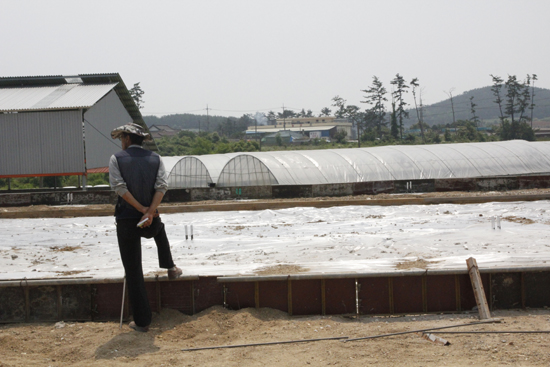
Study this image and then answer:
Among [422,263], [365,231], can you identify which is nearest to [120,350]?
[422,263]

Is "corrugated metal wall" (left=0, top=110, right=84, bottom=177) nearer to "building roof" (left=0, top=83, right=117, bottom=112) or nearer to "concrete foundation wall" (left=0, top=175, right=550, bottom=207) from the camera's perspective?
"building roof" (left=0, top=83, right=117, bottom=112)

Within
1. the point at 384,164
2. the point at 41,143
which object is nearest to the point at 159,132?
the point at 41,143

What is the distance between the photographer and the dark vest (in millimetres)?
5539

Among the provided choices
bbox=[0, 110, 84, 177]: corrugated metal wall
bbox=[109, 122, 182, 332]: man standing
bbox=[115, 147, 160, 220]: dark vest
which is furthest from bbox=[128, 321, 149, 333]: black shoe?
bbox=[0, 110, 84, 177]: corrugated metal wall

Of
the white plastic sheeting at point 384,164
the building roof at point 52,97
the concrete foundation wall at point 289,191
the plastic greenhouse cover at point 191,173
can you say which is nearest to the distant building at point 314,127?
the white plastic sheeting at point 384,164

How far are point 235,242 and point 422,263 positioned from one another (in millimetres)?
4365

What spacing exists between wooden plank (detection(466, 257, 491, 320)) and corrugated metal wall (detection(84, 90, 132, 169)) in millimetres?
21910

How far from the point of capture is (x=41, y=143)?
25250mm

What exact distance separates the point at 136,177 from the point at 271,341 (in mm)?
2146

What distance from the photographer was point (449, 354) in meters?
5.08

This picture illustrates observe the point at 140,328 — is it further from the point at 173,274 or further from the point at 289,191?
the point at 289,191

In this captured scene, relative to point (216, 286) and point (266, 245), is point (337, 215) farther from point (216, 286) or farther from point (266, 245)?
point (216, 286)

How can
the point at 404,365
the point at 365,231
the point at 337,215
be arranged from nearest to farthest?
1. the point at 404,365
2. the point at 365,231
3. the point at 337,215

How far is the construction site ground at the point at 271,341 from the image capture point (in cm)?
501
